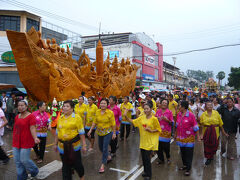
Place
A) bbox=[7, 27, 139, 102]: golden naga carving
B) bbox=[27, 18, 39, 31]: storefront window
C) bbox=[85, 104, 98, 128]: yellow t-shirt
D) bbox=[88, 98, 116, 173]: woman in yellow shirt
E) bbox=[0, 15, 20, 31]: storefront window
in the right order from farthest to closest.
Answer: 1. bbox=[27, 18, 39, 31]: storefront window
2. bbox=[0, 15, 20, 31]: storefront window
3. bbox=[7, 27, 139, 102]: golden naga carving
4. bbox=[85, 104, 98, 128]: yellow t-shirt
5. bbox=[88, 98, 116, 173]: woman in yellow shirt

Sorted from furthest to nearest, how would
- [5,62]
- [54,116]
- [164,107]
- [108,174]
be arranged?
[5,62] < [54,116] < [164,107] < [108,174]

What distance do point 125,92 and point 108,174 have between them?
11.1 meters

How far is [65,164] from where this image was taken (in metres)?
2.91

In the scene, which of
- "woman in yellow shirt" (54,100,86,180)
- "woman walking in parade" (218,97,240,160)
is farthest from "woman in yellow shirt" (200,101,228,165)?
"woman in yellow shirt" (54,100,86,180)

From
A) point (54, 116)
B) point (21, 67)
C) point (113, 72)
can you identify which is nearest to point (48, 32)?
point (113, 72)

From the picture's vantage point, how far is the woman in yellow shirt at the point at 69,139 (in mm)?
2838

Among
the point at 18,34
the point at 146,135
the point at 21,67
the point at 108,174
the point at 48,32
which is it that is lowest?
the point at 108,174

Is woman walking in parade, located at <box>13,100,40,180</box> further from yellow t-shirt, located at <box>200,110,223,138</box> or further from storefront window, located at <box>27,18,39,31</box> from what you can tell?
storefront window, located at <box>27,18,39,31</box>

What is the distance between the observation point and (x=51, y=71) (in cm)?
804

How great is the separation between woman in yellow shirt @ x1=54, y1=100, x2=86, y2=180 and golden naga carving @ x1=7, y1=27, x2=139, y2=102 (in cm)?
520

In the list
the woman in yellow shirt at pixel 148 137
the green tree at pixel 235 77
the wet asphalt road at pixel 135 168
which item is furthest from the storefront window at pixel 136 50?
the woman in yellow shirt at pixel 148 137

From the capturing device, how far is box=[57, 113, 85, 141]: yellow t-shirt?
9.59 feet

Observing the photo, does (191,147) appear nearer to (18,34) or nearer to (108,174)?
(108,174)

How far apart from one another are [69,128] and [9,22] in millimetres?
19754
